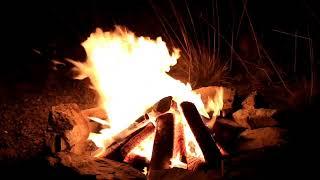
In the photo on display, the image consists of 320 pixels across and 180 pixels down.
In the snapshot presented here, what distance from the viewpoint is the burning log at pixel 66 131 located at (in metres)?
3.65

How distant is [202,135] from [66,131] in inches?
51.2

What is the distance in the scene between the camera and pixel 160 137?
3455 mm

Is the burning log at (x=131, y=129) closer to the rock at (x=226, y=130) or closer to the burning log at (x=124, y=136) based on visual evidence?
the burning log at (x=124, y=136)

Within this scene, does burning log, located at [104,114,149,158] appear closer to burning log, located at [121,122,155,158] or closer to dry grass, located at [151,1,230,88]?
burning log, located at [121,122,155,158]

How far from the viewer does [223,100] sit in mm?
4305

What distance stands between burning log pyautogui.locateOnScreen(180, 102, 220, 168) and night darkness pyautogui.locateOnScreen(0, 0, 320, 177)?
1307 millimetres

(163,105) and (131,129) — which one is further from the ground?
(163,105)

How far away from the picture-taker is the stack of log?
10.5 ft

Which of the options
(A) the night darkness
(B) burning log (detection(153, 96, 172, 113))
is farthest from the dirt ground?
(B) burning log (detection(153, 96, 172, 113))

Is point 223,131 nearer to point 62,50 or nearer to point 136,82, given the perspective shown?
point 136,82

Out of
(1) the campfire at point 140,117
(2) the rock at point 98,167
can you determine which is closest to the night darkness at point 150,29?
(1) the campfire at point 140,117

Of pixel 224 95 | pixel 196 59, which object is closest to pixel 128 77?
pixel 224 95

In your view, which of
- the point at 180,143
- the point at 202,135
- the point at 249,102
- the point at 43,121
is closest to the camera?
the point at 202,135

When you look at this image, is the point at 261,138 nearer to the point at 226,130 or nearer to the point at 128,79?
the point at 226,130
